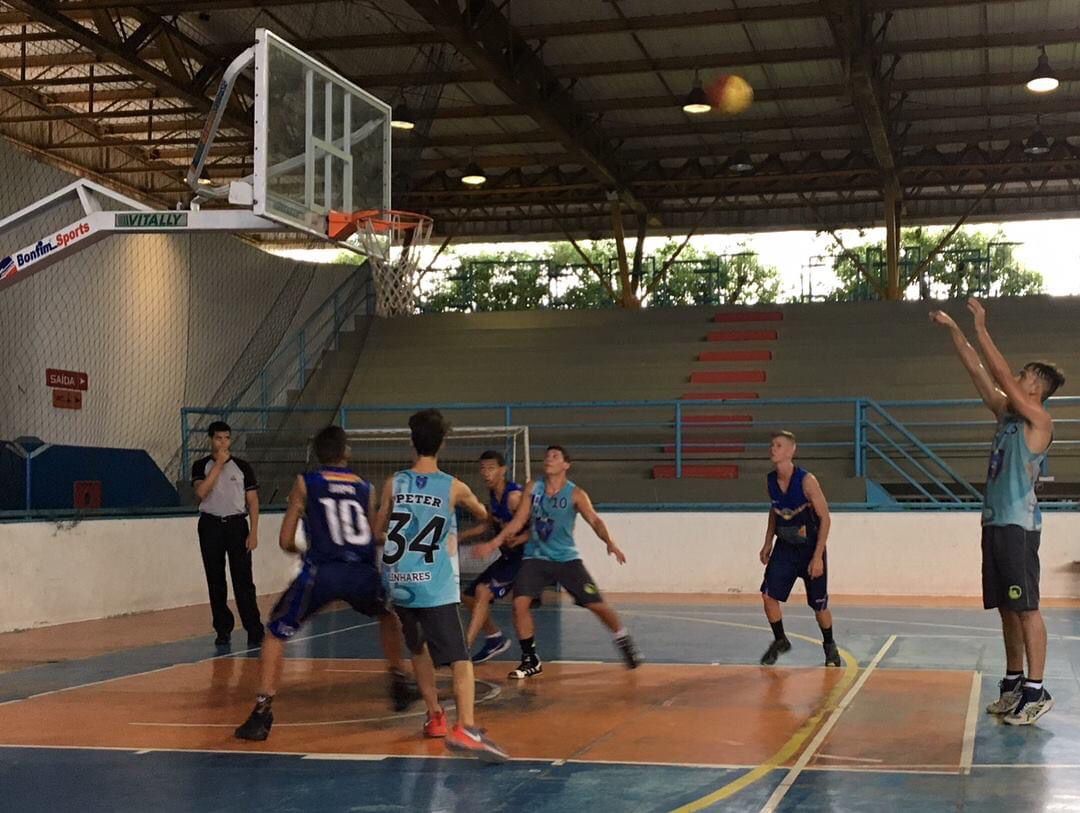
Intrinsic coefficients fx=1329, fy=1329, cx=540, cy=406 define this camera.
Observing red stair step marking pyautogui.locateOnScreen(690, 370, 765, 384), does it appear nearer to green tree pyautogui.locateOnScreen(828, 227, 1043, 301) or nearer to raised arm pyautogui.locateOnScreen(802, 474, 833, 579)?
green tree pyautogui.locateOnScreen(828, 227, 1043, 301)

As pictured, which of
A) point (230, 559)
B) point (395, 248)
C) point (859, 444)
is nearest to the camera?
point (230, 559)

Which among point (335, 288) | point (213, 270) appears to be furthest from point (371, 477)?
point (335, 288)

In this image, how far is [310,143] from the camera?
11852 millimetres

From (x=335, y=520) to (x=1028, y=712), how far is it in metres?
4.63

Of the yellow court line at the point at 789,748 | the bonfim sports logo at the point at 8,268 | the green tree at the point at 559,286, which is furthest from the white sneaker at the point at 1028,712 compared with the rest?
the green tree at the point at 559,286

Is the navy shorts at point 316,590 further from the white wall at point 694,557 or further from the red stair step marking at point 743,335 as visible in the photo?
the red stair step marking at point 743,335

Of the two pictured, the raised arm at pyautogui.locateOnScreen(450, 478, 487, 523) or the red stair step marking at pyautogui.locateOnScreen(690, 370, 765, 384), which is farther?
the red stair step marking at pyautogui.locateOnScreen(690, 370, 765, 384)

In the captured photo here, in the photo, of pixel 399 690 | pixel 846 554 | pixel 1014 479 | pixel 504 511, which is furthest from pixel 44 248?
pixel 846 554

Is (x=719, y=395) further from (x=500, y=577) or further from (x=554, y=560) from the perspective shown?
(x=554, y=560)

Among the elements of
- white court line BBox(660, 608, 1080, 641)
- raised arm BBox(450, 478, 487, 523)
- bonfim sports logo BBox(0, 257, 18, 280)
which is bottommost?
white court line BBox(660, 608, 1080, 641)

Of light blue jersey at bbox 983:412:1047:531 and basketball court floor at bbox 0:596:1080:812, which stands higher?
light blue jersey at bbox 983:412:1047:531

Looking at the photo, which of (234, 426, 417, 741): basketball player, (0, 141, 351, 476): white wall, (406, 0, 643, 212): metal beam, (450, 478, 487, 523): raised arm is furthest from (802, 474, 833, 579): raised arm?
(0, 141, 351, 476): white wall

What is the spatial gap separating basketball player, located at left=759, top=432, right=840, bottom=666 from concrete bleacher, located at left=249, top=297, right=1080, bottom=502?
32.2 feet

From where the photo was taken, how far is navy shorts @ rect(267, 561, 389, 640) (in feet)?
26.9
